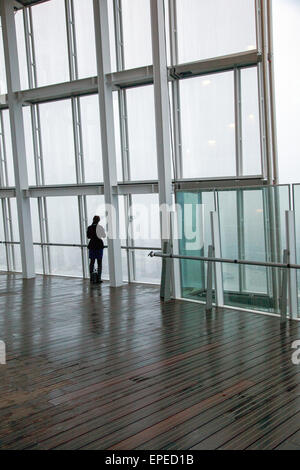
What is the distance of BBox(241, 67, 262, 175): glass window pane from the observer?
10133 millimetres

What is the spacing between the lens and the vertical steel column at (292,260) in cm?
747

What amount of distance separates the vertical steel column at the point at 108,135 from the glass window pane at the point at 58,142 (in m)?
2.62

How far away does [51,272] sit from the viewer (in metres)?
15.2

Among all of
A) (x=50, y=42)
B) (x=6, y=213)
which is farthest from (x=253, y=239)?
(x=6, y=213)

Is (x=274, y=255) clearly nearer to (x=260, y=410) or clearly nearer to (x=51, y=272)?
(x=260, y=410)

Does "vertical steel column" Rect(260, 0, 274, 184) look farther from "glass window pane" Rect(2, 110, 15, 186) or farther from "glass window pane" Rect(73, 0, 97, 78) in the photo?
"glass window pane" Rect(2, 110, 15, 186)

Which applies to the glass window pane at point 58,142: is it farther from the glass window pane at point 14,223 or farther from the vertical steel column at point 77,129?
the glass window pane at point 14,223

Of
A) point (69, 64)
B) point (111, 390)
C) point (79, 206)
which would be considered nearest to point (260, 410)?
point (111, 390)

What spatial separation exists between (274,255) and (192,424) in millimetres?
4091

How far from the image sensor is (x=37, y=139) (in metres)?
14.9

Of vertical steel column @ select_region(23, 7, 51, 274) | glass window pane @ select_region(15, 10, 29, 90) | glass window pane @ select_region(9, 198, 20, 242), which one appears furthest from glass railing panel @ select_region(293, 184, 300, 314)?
glass window pane @ select_region(9, 198, 20, 242)

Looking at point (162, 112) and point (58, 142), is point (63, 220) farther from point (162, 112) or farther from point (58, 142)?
point (162, 112)

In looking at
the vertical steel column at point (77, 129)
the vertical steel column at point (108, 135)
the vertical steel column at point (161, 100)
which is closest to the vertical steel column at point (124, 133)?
the vertical steel column at point (108, 135)

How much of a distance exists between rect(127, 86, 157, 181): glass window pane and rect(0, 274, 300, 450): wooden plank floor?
4309 mm
